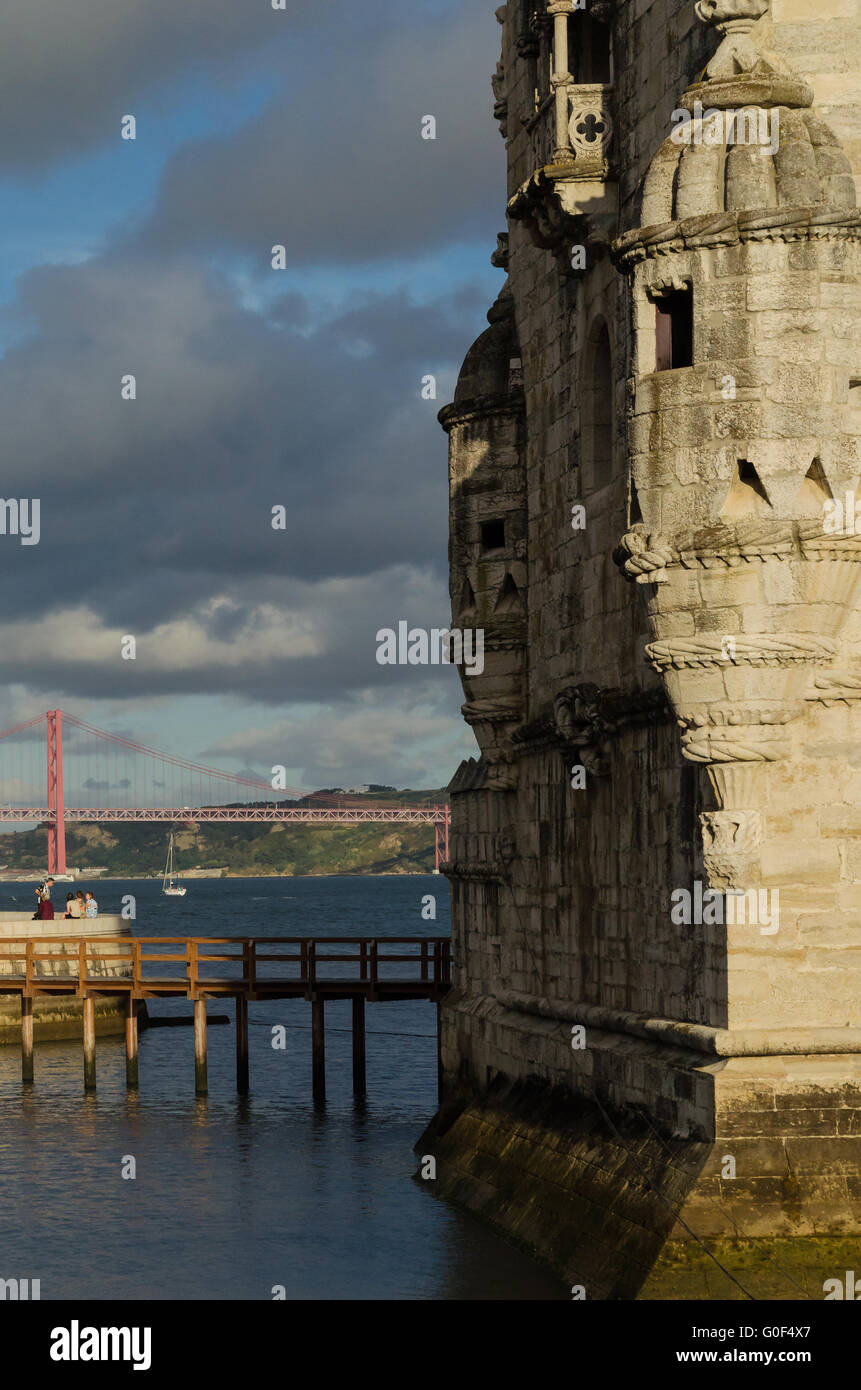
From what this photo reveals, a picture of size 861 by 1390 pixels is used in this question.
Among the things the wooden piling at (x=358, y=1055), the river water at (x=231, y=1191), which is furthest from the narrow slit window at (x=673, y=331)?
the wooden piling at (x=358, y=1055)

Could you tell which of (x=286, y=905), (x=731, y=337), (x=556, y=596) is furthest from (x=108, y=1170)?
(x=286, y=905)

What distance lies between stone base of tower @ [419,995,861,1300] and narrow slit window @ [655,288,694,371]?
5436 mm

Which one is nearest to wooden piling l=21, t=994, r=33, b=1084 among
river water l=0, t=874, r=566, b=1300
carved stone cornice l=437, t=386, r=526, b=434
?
river water l=0, t=874, r=566, b=1300

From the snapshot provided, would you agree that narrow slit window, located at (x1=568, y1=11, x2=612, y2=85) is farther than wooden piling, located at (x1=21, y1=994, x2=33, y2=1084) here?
No

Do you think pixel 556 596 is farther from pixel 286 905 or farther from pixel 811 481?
pixel 286 905

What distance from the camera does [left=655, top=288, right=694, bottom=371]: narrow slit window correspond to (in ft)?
55.7

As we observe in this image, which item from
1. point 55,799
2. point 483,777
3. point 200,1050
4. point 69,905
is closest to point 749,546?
point 483,777

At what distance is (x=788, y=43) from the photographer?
17.4 m

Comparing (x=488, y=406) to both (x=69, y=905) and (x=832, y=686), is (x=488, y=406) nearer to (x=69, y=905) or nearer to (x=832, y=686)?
(x=832, y=686)

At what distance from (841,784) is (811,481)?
7.71ft

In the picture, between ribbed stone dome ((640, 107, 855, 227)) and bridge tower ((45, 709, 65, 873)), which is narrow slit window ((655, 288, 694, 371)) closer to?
ribbed stone dome ((640, 107, 855, 227))

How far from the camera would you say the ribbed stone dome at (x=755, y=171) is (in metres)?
16.5

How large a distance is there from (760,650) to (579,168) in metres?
6.18

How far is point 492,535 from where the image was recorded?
81.0ft
